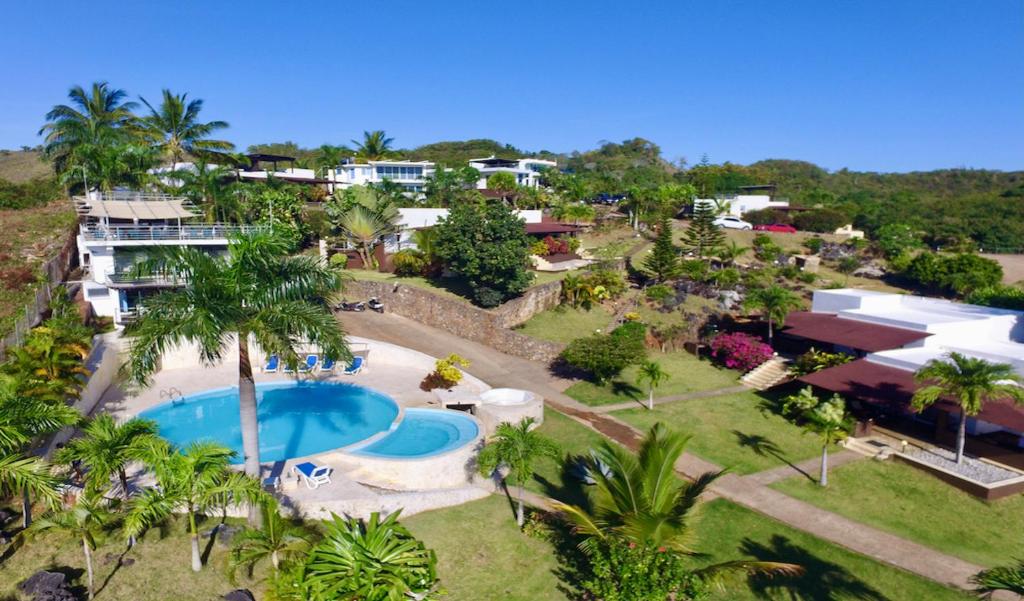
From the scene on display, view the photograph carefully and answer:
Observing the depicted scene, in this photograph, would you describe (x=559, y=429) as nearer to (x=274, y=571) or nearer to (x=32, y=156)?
(x=274, y=571)

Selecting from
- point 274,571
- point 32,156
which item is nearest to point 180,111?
point 274,571

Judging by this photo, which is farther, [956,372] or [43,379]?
[956,372]

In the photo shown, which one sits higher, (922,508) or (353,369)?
(353,369)

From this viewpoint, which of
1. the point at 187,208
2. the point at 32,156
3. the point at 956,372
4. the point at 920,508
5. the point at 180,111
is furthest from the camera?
the point at 32,156

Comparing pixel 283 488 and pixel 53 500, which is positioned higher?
pixel 53 500

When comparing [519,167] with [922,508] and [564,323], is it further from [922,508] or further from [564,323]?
[922,508]

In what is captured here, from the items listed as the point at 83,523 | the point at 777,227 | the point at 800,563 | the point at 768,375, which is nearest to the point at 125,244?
the point at 83,523
